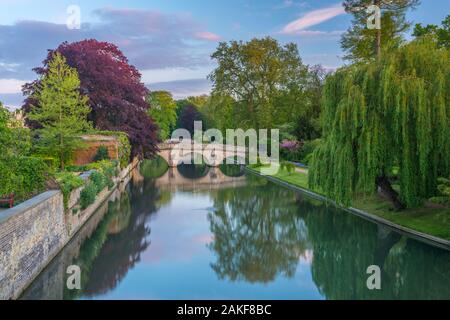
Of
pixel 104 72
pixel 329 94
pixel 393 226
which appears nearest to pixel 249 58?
pixel 104 72

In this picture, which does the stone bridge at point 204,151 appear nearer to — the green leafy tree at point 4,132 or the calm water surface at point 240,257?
the calm water surface at point 240,257

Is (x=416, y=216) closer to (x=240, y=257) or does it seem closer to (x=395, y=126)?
(x=395, y=126)

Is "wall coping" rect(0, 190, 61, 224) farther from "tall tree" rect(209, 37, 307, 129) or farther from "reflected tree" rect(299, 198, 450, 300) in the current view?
"tall tree" rect(209, 37, 307, 129)

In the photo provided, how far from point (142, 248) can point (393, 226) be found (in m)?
9.95

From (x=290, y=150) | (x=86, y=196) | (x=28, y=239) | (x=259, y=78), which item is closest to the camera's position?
(x=28, y=239)

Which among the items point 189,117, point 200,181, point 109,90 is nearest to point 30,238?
point 200,181

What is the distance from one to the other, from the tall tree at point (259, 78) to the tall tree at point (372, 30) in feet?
45.6

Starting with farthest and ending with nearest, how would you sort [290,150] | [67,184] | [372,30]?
1. [290,150]
2. [372,30]
3. [67,184]

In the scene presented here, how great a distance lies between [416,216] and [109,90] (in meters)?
29.7

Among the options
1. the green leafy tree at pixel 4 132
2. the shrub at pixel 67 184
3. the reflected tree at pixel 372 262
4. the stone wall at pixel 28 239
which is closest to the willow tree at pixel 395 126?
the reflected tree at pixel 372 262

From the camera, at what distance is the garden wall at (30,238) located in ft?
31.1

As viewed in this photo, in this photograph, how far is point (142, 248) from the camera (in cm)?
1603

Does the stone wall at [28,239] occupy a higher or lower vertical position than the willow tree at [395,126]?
lower

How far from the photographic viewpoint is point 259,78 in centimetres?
4247
